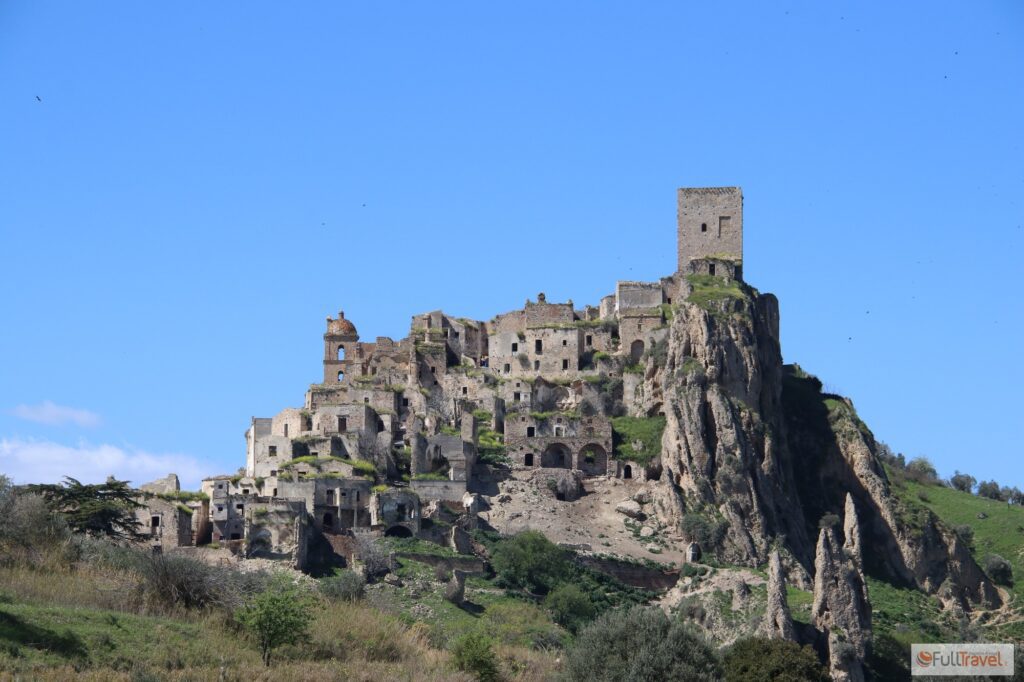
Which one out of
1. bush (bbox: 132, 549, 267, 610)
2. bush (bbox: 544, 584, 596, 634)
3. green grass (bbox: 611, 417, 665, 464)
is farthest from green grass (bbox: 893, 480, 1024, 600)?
bush (bbox: 132, 549, 267, 610)

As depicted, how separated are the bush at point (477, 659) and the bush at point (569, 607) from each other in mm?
23289

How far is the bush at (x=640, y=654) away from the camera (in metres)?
62.7

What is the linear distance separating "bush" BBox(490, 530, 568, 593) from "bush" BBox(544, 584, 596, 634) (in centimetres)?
100

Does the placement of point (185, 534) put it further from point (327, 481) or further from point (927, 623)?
point (927, 623)

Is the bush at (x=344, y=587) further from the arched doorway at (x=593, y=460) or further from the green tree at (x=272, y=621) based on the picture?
the arched doorway at (x=593, y=460)

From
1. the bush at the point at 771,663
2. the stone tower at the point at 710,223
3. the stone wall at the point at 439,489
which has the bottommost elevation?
the bush at the point at 771,663

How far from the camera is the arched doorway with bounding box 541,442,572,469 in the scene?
Result: 98.8 meters

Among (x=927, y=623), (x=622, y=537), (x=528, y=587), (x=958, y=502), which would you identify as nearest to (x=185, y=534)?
(x=528, y=587)

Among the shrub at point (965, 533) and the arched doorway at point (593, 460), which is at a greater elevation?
the arched doorway at point (593, 460)

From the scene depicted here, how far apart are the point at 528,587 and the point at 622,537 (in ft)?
27.9

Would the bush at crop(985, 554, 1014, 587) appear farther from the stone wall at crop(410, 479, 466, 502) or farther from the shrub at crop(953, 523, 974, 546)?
the stone wall at crop(410, 479, 466, 502)

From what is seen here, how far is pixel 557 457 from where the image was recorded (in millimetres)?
99375

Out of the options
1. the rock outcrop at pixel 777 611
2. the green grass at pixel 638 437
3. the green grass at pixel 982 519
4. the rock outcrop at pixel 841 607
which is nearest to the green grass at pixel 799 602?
the rock outcrop at pixel 841 607

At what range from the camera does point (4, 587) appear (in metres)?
52.4
